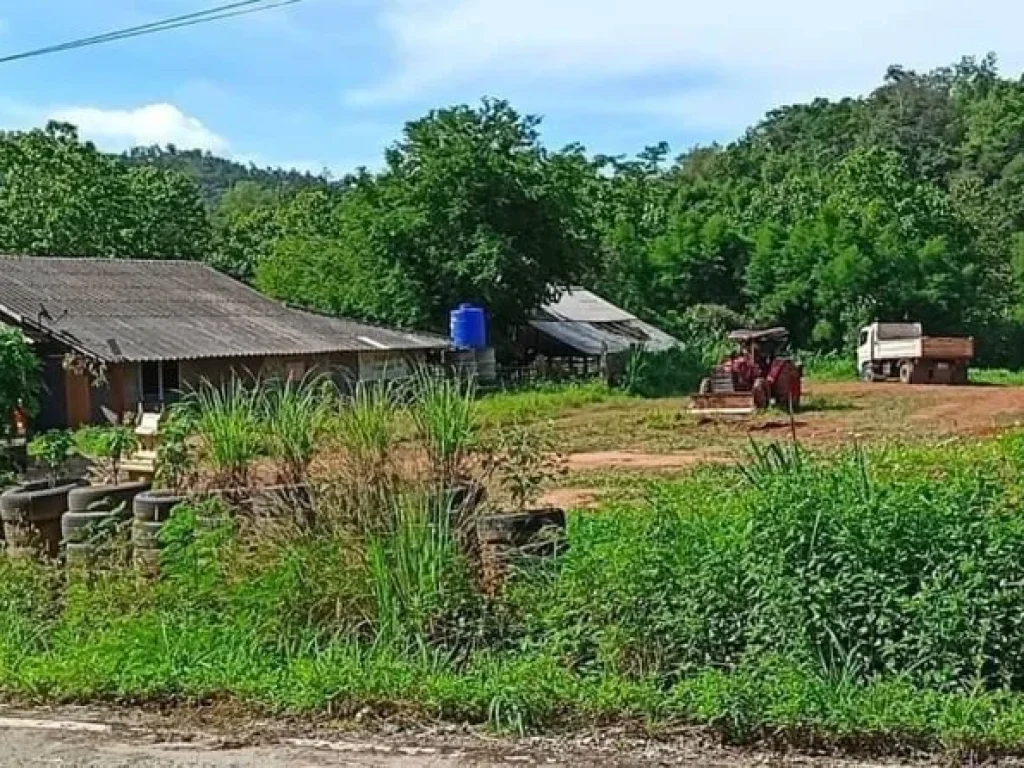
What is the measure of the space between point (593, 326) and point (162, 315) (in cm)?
1592

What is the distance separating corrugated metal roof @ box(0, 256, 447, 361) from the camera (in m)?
30.1

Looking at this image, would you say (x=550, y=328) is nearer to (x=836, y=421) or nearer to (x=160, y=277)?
(x=160, y=277)

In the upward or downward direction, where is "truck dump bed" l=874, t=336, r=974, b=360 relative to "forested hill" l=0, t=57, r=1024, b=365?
downward

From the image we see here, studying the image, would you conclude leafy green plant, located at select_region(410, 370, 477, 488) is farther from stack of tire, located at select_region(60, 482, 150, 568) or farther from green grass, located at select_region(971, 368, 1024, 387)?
green grass, located at select_region(971, 368, 1024, 387)

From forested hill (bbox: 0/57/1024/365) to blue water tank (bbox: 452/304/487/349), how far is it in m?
1.09

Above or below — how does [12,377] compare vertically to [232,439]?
above

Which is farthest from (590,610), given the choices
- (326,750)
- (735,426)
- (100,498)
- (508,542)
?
(735,426)

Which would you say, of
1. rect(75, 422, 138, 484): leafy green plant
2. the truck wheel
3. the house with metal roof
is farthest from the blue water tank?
rect(75, 422, 138, 484): leafy green plant

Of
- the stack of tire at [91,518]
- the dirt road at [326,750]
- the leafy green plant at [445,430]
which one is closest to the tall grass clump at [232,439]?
the stack of tire at [91,518]

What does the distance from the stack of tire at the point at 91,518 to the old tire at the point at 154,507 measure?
0.75 feet

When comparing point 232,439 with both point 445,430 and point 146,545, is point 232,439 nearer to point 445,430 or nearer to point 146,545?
point 146,545

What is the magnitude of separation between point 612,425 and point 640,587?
19713mm

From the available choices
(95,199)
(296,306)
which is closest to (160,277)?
(296,306)

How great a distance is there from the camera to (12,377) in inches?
654
